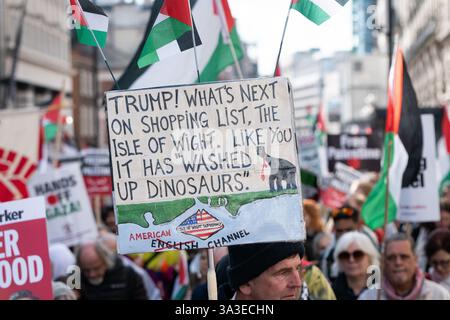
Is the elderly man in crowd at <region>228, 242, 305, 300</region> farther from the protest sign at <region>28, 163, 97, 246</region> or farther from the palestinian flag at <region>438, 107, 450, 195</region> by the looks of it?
the palestinian flag at <region>438, 107, 450, 195</region>

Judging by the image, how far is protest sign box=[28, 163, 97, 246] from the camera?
10773 mm

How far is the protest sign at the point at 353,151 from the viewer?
18.4m

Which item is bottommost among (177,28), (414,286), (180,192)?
(414,286)

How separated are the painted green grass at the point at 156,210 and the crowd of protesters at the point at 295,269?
368 mm

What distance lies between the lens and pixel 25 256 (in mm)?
5539

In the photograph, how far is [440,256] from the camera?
7.86 metres

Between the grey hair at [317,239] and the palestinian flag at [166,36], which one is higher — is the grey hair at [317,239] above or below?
below

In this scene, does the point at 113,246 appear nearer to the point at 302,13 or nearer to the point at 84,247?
the point at 84,247

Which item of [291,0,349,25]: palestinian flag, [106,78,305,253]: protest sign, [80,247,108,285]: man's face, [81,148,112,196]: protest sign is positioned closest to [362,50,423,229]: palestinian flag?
[80,247,108,285]: man's face

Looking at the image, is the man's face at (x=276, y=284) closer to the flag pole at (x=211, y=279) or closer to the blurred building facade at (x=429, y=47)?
the flag pole at (x=211, y=279)

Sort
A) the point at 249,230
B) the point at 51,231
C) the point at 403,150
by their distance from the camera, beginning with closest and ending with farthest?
the point at 249,230
the point at 403,150
the point at 51,231

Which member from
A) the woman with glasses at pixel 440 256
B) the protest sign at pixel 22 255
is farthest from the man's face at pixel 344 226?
the protest sign at pixel 22 255

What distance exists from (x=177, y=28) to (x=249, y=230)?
1.14 metres

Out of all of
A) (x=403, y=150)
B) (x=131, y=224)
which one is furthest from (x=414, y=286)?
(x=131, y=224)
